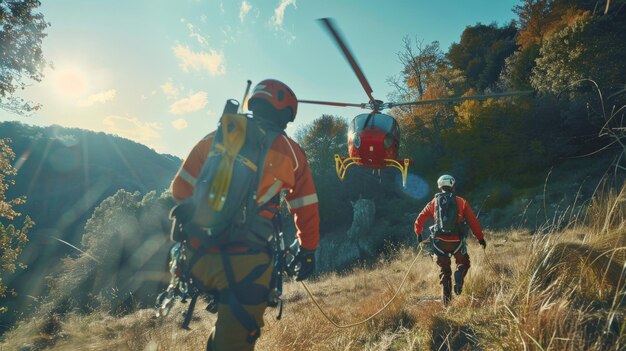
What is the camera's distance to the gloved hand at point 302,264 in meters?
3.00

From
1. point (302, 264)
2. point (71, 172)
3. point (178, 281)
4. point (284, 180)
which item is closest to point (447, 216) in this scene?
point (302, 264)

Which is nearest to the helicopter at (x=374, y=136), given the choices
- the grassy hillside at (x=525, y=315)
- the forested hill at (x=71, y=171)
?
the grassy hillside at (x=525, y=315)

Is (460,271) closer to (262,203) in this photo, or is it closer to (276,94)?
(262,203)

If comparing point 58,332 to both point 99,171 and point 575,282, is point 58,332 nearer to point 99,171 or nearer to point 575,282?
point 575,282

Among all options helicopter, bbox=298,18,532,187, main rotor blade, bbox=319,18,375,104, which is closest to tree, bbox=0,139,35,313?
helicopter, bbox=298,18,532,187

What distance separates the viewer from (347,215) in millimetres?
36875

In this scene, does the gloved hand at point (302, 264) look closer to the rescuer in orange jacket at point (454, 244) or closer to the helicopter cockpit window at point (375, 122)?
the rescuer in orange jacket at point (454, 244)

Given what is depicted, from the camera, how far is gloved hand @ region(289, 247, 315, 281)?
3.00m

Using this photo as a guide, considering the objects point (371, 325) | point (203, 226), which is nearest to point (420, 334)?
point (371, 325)

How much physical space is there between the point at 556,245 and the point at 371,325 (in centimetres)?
217

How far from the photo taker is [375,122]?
8.35 m

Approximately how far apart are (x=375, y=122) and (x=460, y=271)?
422cm

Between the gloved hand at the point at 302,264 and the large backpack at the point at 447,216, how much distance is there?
11.6 ft

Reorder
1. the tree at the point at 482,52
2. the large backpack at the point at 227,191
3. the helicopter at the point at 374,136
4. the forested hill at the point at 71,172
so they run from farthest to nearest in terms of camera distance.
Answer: the forested hill at the point at 71,172 → the tree at the point at 482,52 → the helicopter at the point at 374,136 → the large backpack at the point at 227,191
